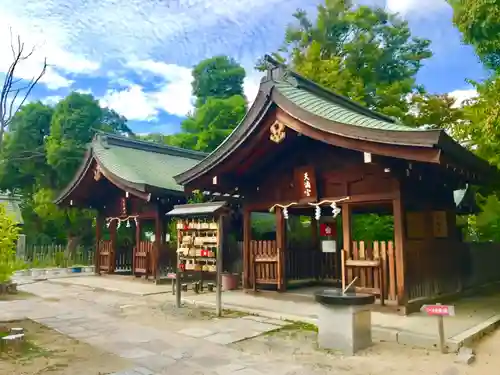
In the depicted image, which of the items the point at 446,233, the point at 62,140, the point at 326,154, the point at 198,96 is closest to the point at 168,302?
the point at 326,154

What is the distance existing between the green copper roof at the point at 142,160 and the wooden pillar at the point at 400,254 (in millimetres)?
8803

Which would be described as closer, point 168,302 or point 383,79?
point 168,302

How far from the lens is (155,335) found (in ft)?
23.4

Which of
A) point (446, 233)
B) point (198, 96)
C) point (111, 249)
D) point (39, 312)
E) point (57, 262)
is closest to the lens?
point (39, 312)

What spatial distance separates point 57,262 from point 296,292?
14574 millimetres

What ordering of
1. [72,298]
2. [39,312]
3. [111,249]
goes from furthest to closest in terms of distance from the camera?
[111,249] → [72,298] → [39,312]

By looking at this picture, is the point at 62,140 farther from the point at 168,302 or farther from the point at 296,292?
the point at 296,292

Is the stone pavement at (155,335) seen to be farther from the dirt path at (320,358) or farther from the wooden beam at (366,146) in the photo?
the wooden beam at (366,146)

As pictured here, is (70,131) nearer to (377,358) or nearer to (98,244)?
(98,244)

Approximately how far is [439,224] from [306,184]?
3.30m

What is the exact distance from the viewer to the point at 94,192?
715 inches

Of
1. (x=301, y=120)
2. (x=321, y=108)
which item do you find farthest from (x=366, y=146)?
(x=321, y=108)

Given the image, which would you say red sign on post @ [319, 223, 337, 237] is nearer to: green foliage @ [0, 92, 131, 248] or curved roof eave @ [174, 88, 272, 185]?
curved roof eave @ [174, 88, 272, 185]

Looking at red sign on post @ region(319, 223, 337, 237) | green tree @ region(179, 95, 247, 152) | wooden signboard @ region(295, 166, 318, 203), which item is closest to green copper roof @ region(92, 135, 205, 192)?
green tree @ region(179, 95, 247, 152)
